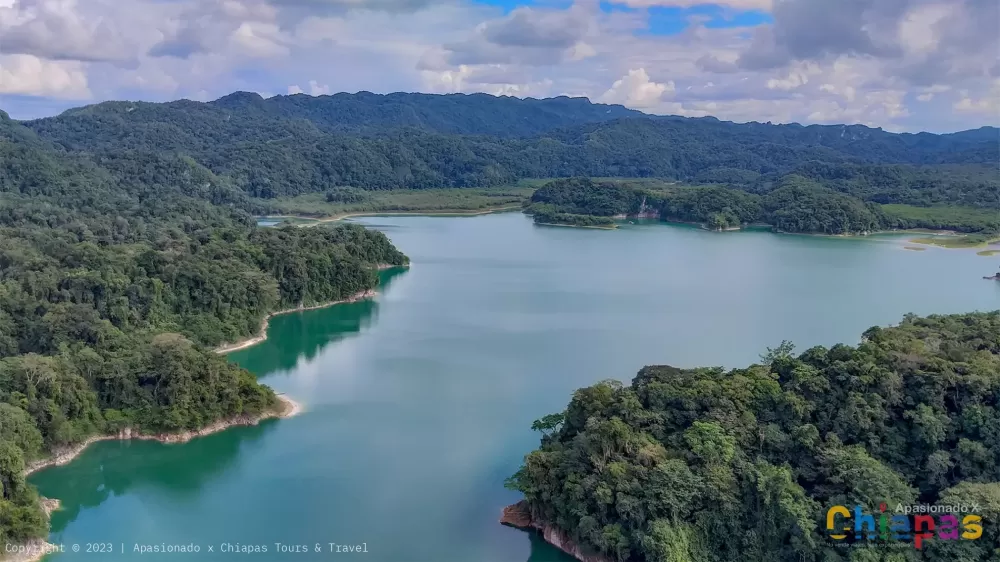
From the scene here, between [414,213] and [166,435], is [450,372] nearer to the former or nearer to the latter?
[166,435]

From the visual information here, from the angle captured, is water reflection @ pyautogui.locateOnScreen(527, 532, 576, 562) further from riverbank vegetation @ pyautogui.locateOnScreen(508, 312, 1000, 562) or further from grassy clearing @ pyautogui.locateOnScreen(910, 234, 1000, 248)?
grassy clearing @ pyautogui.locateOnScreen(910, 234, 1000, 248)

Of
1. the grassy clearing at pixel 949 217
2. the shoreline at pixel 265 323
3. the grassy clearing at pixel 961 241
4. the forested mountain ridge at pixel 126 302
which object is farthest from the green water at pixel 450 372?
the grassy clearing at pixel 949 217

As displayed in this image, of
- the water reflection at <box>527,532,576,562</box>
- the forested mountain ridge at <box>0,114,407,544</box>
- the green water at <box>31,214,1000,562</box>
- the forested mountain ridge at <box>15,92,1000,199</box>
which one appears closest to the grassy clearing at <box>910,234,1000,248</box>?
the green water at <box>31,214,1000,562</box>

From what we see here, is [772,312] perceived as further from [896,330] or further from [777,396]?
[777,396]

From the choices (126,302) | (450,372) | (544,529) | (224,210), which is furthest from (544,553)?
(224,210)

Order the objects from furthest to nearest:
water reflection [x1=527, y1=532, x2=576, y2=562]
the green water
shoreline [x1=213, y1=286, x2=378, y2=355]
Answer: shoreline [x1=213, y1=286, x2=378, y2=355] → the green water → water reflection [x1=527, y1=532, x2=576, y2=562]

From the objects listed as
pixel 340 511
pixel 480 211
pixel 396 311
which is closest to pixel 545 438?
pixel 340 511

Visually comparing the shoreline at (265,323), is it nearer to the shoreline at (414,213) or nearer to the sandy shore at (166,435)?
the sandy shore at (166,435)

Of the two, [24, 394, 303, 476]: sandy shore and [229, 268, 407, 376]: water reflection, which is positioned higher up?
[229, 268, 407, 376]: water reflection
